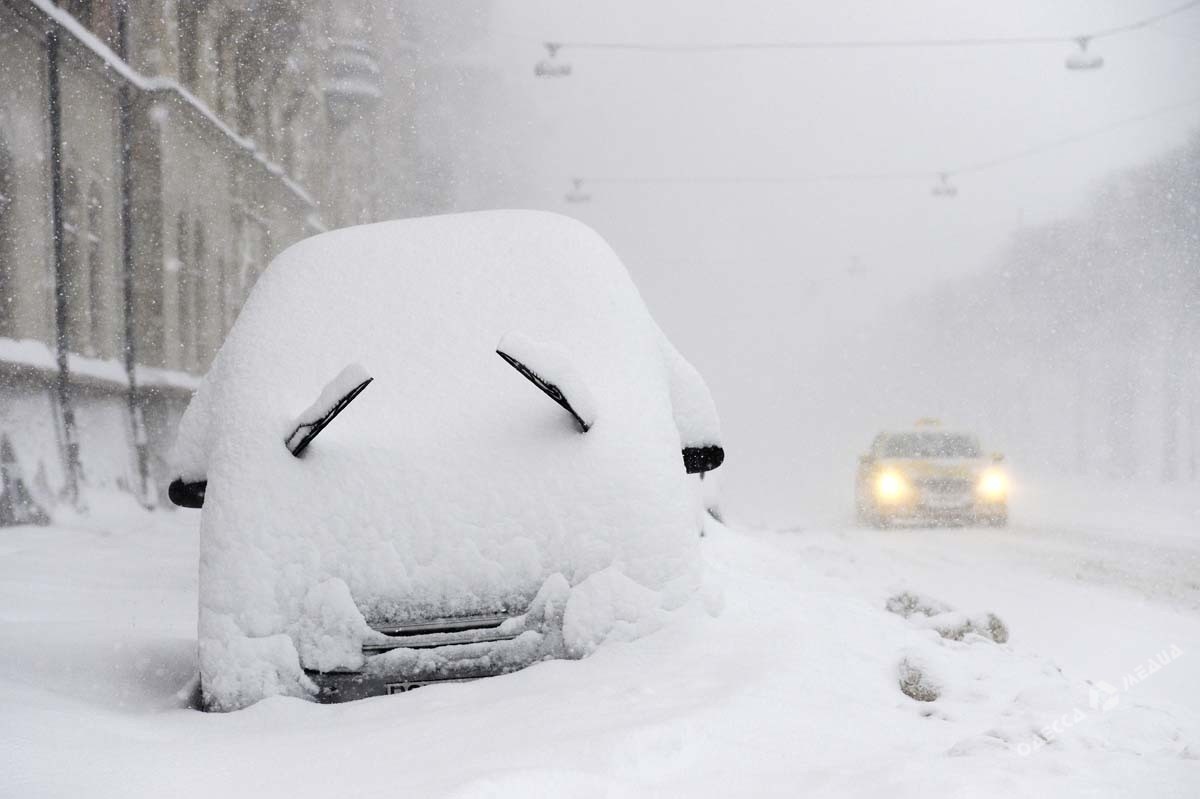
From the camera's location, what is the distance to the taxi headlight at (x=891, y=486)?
13.8 meters

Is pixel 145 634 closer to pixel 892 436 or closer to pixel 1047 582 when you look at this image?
pixel 1047 582

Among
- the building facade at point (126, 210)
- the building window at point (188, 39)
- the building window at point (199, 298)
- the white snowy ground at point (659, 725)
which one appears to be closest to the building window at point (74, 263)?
the building facade at point (126, 210)

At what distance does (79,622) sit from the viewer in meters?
4.68

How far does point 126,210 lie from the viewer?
15.1 m

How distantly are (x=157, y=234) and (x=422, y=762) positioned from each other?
48.5 feet

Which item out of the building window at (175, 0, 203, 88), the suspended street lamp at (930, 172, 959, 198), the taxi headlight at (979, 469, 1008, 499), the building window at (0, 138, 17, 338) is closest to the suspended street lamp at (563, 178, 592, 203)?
the suspended street lamp at (930, 172, 959, 198)

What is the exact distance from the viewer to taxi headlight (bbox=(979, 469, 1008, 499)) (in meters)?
14.0

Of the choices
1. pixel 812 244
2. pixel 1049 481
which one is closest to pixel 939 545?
pixel 1049 481

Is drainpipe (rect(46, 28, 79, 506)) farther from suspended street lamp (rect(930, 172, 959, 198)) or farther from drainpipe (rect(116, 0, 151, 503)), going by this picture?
suspended street lamp (rect(930, 172, 959, 198))

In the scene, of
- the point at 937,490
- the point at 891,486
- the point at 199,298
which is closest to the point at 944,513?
the point at 937,490

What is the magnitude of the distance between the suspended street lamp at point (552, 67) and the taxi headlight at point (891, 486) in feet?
39.8

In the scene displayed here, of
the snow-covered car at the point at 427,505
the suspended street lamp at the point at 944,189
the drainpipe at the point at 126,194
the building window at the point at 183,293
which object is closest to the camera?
the snow-covered car at the point at 427,505

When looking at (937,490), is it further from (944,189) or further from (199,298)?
(944,189)

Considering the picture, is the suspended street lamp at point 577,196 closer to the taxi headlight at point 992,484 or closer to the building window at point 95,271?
the building window at point 95,271
